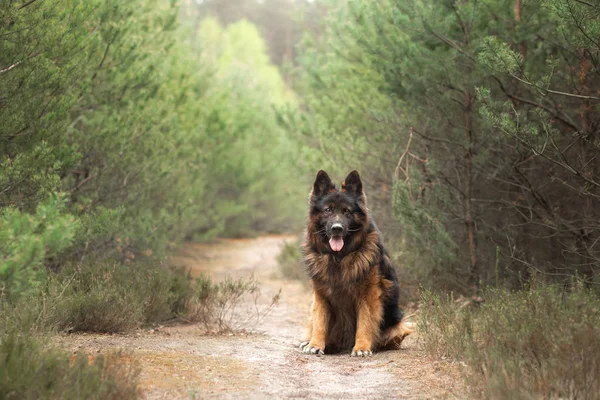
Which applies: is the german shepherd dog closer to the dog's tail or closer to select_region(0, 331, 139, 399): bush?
the dog's tail

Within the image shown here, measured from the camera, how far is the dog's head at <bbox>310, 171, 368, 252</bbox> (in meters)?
6.66

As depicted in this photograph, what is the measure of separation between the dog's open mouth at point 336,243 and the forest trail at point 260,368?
47.1 inches

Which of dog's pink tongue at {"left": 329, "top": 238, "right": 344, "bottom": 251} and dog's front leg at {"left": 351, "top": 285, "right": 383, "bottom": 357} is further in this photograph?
dog's pink tongue at {"left": 329, "top": 238, "right": 344, "bottom": 251}

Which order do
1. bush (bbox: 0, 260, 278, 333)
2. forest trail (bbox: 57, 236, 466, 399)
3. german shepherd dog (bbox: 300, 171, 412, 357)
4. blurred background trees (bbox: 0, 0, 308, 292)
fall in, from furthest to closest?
german shepherd dog (bbox: 300, 171, 412, 357) < bush (bbox: 0, 260, 278, 333) < blurred background trees (bbox: 0, 0, 308, 292) < forest trail (bbox: 57, 236, 466, 399)

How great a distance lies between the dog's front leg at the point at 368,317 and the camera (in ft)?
21.4

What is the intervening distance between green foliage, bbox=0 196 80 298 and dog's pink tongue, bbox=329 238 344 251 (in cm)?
342

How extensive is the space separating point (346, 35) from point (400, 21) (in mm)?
6322

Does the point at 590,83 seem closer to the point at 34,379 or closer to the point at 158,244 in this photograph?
the point at 34,379

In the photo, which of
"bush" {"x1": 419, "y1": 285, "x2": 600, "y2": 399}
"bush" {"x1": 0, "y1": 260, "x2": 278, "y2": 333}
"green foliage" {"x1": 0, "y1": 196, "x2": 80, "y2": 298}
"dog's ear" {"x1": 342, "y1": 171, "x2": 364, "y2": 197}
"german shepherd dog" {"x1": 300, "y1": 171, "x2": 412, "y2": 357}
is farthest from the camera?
"dog's ear" {"x1": 342, "y1": 171, "x2": 364, "y2": 197}

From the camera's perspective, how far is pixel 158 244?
11.9 m

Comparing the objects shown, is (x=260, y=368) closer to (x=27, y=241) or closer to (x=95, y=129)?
(x=27, y=241)

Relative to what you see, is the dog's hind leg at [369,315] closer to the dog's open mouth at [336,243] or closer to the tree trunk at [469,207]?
the dog's open mouth at [336,243]

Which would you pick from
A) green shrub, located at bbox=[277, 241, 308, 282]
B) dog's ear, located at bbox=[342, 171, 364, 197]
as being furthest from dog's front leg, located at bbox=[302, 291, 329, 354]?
green shrub, located at bbox=[277, 241, 308, 282]

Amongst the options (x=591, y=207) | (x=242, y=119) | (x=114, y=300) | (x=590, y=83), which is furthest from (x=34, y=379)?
(x=242, y=119)
